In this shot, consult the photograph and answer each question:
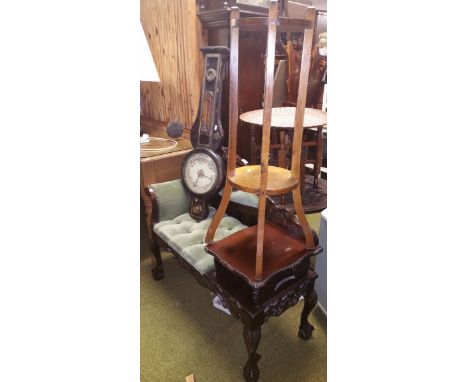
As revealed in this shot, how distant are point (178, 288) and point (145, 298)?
24 centimetres

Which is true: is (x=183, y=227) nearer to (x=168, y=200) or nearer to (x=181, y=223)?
(x=181, y=223)

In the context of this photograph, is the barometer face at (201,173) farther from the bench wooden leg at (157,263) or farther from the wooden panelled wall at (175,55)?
the wooden panelled wall at (175,55)

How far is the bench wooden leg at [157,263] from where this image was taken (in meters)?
2.27

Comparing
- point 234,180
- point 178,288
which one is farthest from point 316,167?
point 234,180

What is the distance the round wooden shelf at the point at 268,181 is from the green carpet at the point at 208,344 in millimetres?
990

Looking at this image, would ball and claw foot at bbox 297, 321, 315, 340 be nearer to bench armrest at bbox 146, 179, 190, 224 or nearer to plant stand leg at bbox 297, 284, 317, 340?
plant stand leg at bbox 297, 284, 317, 340

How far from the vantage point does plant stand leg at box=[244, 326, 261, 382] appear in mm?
1446

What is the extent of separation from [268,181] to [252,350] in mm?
786

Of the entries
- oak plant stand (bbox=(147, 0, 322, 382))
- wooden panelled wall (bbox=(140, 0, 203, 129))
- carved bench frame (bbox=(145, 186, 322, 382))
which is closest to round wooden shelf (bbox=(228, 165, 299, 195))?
oak plant stand (bbox=(147, 0, 322, 382))

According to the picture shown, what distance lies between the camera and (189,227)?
2078 millimetres

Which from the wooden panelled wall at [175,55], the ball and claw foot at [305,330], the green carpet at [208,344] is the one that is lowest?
the green carpet at [208,344]

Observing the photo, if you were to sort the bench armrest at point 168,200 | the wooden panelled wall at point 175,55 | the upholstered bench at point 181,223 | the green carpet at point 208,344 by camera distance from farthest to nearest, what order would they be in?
the wooden panelled wall at point 175,55, the bench armrest at point 168,200, the upholstered bench at point 181,223, the green carpet at point 208,344

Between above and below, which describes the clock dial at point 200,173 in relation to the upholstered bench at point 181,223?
above

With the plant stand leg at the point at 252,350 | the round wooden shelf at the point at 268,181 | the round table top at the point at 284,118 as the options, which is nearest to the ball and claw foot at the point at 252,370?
the plant stand leg at the point at 252,350
